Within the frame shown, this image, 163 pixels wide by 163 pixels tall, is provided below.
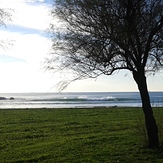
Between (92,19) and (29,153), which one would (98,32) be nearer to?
(92,19)

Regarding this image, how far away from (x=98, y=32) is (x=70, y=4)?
1.20 meters

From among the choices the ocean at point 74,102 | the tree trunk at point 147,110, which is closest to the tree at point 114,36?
the tree trunk at point 147,110

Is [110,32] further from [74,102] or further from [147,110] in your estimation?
[74,102]

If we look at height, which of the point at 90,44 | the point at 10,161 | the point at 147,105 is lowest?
the point at 10,161

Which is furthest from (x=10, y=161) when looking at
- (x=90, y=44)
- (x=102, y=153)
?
(x=90, y=44)

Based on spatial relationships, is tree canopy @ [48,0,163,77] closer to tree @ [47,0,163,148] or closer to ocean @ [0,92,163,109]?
tree @ [47,0,163,148]

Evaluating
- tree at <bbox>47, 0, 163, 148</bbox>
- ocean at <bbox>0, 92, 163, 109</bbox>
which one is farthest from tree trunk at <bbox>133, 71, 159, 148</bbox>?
ocean at <bbox>0, 92, 163, 109</bbox>

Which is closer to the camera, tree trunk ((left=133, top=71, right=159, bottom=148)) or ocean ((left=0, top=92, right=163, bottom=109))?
tree trunk ((left=133, top=71, right=159, bottom=148))

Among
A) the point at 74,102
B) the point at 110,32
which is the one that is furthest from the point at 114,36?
the point at 74,102

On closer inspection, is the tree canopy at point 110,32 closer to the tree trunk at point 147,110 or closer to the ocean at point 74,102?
the tree trunk at point 147,110

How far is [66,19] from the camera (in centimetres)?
938

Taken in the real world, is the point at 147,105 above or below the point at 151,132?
above

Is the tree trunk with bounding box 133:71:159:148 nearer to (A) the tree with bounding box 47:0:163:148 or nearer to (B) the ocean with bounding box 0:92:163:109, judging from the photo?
(A) the tree with bounding box 47:0:163:148

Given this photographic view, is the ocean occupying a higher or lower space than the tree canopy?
lower
